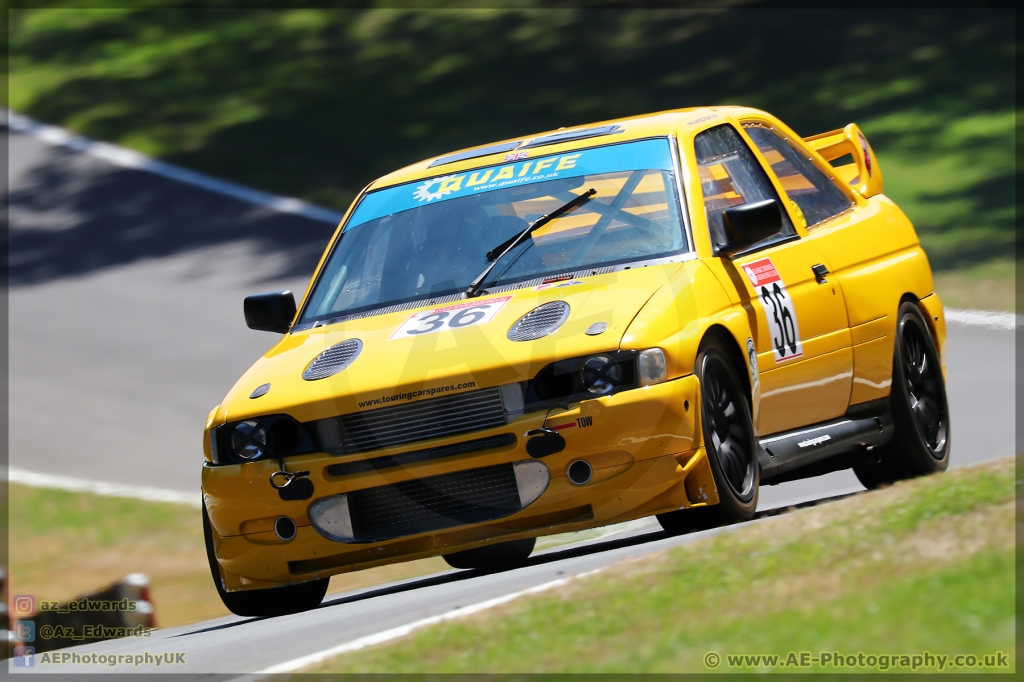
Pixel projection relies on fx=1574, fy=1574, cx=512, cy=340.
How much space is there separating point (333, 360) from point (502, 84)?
16071mm

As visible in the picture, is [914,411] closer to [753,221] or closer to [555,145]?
[753,221]

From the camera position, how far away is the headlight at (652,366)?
575 cm

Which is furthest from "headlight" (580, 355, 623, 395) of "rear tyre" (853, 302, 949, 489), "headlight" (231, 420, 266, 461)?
"rear tyre" (853, 302, 949, 489)

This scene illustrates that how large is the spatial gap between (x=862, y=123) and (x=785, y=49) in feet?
9.79

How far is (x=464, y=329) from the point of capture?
6105 mm

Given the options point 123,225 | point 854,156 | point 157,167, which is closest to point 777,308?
point 854,156

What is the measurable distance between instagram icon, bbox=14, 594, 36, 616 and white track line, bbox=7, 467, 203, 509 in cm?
179

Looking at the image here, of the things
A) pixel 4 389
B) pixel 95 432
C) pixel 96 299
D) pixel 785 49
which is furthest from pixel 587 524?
pixel 785 49

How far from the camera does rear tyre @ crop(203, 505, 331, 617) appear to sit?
654 centimetres

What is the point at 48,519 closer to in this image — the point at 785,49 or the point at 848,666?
the point at 848,666

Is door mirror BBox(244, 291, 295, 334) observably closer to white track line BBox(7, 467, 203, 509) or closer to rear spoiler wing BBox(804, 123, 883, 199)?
rear spoiler wing BBox(804, 123, 883, 199)

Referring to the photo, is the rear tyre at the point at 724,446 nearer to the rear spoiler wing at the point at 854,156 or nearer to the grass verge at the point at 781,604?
the grass verge at the point at 781,604

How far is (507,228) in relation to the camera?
22.8 feet

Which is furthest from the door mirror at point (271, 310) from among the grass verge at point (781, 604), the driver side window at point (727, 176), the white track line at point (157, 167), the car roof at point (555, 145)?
the white track line at point (157, 167)
